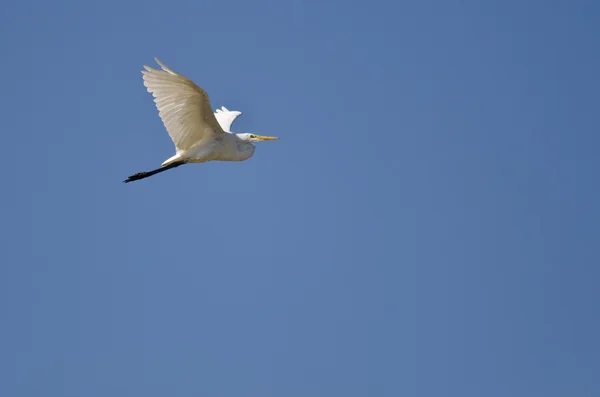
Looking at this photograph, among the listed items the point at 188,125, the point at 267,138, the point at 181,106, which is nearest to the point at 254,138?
the point at 267,138

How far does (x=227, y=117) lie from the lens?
21375 millimetres

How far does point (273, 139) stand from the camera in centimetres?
2080

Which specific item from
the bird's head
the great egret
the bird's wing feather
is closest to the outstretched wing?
the bird's head

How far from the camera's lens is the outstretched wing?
2088 centimetres

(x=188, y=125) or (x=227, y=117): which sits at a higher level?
(x=227, y=117)

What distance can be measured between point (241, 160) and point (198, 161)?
97 cm

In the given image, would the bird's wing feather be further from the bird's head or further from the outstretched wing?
the outstretched wing

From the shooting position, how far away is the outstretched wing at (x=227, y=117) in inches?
822

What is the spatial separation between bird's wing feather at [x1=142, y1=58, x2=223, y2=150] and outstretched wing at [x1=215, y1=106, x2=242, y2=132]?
2.13 m

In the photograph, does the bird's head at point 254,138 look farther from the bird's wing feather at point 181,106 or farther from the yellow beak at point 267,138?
the bird's wing feather at point 181,106

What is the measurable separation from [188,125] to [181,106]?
0.62 meters

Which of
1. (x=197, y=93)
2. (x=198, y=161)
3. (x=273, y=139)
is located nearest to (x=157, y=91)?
Result: (x=197, y=93)

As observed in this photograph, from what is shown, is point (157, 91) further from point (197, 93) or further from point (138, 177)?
point (138, 177)

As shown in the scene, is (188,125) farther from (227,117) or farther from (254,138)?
(227,117)
